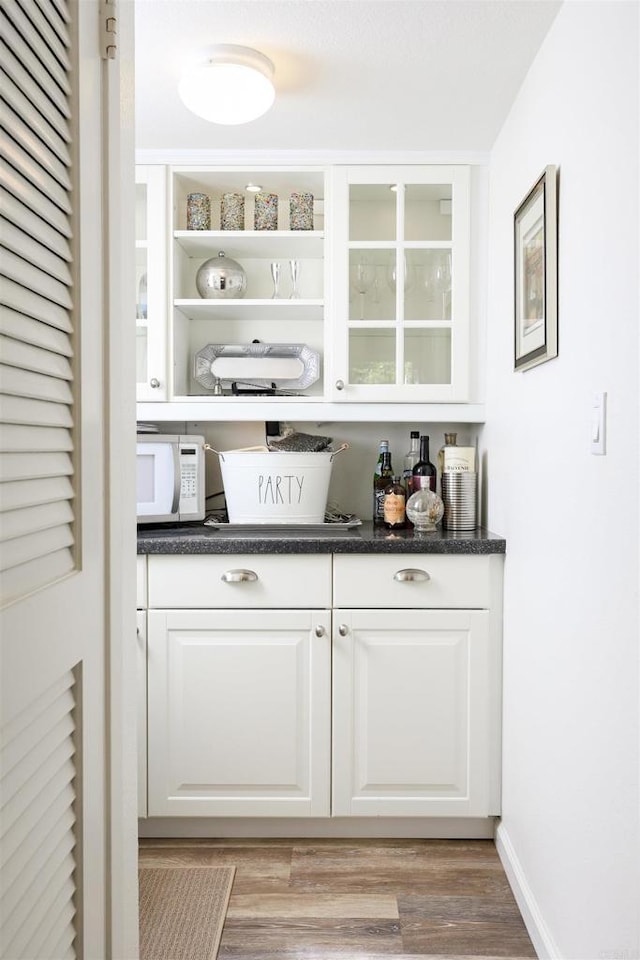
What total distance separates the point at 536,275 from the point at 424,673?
46.8 inches

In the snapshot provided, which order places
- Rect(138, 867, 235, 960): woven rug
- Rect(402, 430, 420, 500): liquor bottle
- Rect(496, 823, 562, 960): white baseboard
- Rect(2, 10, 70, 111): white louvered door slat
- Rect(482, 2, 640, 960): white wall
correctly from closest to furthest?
Rect(2, 10, 70, 111): white louvered door slat → Rect(482, 2, 640, 960): white wall → Rect(496, 823, 562, 960): white baseboard → Rect(138, 867, 235, 960): woven rug → Rect(402, 430, 420, 500): liquor bottle

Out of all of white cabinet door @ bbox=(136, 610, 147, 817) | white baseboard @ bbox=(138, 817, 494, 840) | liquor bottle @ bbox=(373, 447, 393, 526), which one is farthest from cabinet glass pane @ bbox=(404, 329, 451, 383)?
white baseboard @ bbox=(138, 817, 494, 840)

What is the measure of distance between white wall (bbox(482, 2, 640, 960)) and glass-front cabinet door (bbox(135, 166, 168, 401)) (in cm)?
117

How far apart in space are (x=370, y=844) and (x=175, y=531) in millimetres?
1159

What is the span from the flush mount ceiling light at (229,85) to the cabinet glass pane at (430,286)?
2.55ft

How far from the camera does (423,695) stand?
214 cm

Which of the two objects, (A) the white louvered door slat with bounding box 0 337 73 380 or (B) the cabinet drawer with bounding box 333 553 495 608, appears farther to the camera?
(B) the cabinet drawer with bounding box 333 553 495 608

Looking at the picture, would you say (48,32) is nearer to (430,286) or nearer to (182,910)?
(430,286)

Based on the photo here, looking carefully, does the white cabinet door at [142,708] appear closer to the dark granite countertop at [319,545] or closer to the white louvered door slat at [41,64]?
the dark granite countertop at [319,545]

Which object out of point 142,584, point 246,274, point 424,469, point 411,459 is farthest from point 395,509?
point 246,274

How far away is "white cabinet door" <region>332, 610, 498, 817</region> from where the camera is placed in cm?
214

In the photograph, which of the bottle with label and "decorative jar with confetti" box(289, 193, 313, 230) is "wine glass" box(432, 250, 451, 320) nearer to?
"decorative jar with confetti" box(289, 193, 313, 230)

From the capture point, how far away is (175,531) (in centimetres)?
231

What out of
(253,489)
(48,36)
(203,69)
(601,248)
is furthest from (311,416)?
(48,36)
